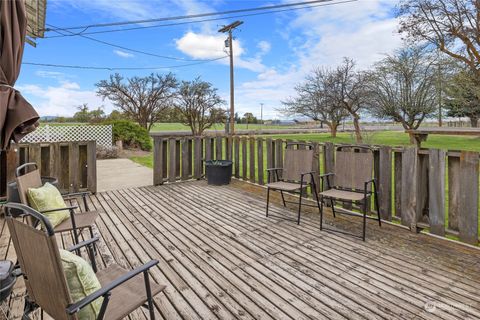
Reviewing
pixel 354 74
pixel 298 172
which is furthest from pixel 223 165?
pixel 354 74

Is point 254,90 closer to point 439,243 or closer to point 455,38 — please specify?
point 455,38

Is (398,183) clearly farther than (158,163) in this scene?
No

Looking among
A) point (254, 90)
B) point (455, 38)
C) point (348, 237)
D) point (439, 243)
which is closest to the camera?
point (439, 243)

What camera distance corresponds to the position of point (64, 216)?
2.86 metres

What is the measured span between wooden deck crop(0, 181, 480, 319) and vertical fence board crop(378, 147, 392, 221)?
294 mm

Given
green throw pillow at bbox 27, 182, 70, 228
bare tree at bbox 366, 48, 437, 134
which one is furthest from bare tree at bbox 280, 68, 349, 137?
green throw pillow at bbox 27, 182, 70, 228

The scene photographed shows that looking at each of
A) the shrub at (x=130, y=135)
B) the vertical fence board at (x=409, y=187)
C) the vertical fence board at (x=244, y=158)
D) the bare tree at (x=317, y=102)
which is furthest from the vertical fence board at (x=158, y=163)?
the bare tree at (x=317, y=102)

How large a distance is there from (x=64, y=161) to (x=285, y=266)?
14.5 ft

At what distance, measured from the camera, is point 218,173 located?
628 cm

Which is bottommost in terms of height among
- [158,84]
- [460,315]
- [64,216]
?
[460,315]

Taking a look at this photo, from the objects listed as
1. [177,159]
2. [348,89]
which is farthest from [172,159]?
[348,89]

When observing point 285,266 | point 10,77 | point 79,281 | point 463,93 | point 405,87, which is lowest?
point 285,266

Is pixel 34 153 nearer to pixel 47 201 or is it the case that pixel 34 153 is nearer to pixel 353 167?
pixel 47 201

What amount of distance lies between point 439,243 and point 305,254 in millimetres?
1552
